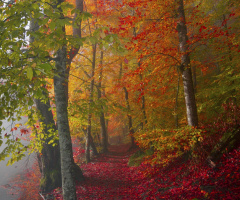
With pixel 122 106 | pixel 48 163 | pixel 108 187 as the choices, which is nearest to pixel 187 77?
pixel 122 106

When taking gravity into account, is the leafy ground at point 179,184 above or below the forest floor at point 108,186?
above

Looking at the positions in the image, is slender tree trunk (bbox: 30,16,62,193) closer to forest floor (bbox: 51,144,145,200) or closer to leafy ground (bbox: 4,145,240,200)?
leafy ground (bbox: 4,145,240,200)

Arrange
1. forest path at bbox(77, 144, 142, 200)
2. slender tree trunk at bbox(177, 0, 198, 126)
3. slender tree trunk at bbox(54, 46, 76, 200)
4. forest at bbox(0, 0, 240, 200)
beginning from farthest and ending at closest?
forest path at bbox(77, 144, 142, 200)
slender tree trunk at bbox(177, 0, 198, 126)
slender tree trunk at bbox(54, 46, 76, 200)
forest at bbox(0, 0, 240, 200)

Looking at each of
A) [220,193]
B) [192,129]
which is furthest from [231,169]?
[192,129]

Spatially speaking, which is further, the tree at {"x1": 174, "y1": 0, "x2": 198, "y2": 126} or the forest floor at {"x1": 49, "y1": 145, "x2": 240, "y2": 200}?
the tree at {"x1": 174, "y1": 0, "x2": 198, "y2": 126}

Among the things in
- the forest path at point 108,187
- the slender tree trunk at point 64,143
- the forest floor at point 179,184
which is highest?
the slender tree trunk at point 64,143

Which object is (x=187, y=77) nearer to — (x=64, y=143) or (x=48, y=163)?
(x=64, y=143)

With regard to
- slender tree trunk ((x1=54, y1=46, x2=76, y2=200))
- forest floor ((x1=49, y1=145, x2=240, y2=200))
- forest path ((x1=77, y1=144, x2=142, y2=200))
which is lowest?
forest path ((x1=77, y1=144, x2=142, y2=200))

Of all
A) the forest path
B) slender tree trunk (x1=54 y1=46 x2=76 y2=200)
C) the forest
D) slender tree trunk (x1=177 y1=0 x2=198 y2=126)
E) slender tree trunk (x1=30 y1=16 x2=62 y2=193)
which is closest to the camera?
the forest

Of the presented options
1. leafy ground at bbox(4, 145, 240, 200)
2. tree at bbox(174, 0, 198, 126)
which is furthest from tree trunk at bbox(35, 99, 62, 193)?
tree at bbox(174, 0, 198, 126)

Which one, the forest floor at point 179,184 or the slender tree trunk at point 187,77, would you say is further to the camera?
the slender tree trunk at point 187,77

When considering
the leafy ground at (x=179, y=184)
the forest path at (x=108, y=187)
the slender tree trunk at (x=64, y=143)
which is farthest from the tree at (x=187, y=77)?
the slender tree trunk at (x=64, y=143)

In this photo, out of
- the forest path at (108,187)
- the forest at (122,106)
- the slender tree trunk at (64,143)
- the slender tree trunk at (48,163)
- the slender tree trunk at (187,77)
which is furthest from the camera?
the slender tree trunk at (48,163)

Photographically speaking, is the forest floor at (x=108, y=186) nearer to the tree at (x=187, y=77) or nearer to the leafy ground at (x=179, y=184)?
the leafy ground at (x=179, y=184)
